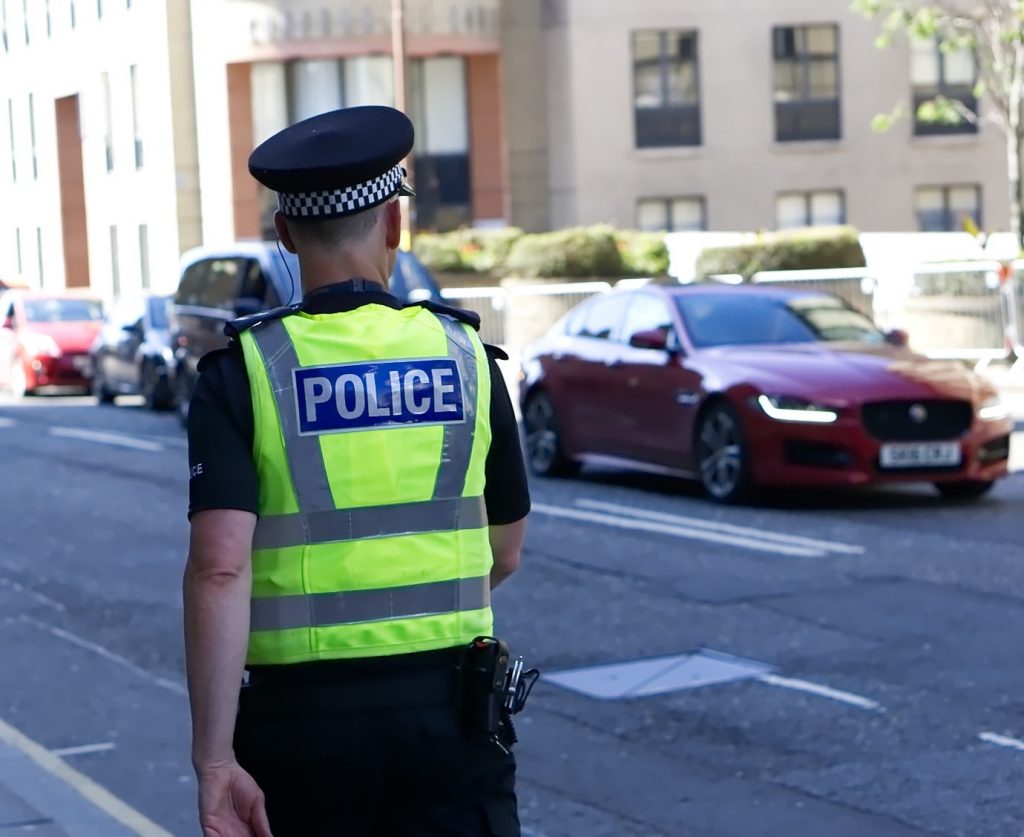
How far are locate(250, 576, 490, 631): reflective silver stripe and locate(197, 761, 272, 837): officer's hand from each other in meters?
0.23

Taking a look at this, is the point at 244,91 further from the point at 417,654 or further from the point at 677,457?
the point at 417,654

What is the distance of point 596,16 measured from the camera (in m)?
46.0

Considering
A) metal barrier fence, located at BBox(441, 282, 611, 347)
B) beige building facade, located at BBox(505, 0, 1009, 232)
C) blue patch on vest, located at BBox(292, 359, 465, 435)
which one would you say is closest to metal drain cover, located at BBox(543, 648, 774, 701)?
blue patch on vest, located at BBox(292, 359, 465, 435)

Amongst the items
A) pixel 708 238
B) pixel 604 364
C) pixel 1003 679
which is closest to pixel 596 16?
pixel 708 238

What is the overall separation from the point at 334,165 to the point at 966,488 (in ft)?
Result: 35.1

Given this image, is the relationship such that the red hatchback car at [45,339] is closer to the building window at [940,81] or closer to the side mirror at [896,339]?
the side mirror at [896,339]

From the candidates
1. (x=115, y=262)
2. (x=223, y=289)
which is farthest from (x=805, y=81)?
(x=223, y=289)

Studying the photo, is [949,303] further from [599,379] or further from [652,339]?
[652,339]

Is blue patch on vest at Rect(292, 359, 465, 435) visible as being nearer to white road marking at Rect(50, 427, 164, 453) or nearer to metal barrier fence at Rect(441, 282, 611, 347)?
white road marking at Rect(50, 427, 164, 453)

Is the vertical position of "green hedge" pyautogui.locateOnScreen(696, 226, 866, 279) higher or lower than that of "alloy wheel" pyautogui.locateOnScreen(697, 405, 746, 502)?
higher

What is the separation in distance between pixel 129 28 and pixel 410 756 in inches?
1285

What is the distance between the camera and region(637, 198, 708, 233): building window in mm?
46781

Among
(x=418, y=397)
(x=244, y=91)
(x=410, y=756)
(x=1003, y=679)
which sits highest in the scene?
(x=244, y=91)

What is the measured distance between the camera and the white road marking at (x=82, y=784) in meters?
6.14
